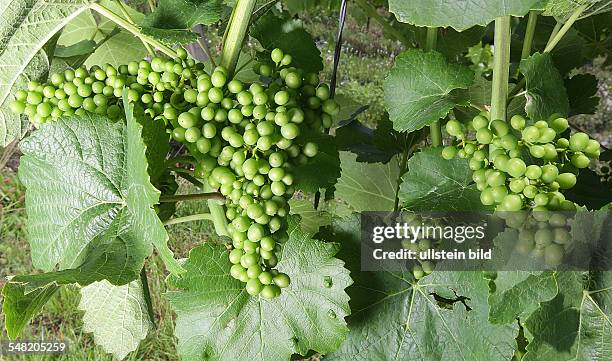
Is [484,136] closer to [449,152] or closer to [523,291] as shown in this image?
[449,152]

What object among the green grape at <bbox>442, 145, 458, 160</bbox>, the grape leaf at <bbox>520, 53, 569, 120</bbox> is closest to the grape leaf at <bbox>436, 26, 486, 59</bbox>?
the grape leaf at <bbox>520, 53, 569, 120</bbox>

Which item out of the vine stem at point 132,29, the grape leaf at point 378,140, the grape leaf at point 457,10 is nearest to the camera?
the grape leaf at point 457,10

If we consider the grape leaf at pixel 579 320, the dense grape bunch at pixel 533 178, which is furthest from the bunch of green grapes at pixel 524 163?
the grape leaf at pixel 579 320

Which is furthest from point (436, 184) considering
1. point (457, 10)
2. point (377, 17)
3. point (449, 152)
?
point (377, 17)

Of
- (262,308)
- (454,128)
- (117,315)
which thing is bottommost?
(117,315)

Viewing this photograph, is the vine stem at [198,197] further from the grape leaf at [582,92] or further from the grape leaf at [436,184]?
the grape leaf at [582,92]

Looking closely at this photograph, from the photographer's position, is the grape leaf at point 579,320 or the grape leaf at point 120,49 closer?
the grape leaf at point 579,320

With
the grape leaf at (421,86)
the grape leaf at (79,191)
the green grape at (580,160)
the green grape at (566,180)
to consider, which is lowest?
the grape leaf at (79,191)

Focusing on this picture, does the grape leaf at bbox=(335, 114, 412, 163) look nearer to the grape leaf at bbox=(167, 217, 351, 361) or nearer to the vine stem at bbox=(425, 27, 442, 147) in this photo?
the vine stem at bbox=(425, 27, 442, 147)
